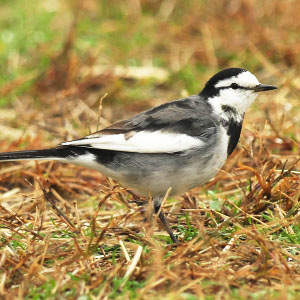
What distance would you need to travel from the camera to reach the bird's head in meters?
4.65

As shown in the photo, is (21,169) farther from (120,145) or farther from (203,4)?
(203,4)

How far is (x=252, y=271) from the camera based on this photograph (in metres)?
3.63

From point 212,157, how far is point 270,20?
4910mm

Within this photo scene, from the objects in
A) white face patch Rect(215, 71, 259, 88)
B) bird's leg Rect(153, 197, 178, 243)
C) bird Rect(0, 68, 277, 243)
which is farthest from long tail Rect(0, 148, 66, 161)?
white face patch Rect(215, 71, 259, 88)

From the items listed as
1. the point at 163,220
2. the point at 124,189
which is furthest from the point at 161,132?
the point at 163,220

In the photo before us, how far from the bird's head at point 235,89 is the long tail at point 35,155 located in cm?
113

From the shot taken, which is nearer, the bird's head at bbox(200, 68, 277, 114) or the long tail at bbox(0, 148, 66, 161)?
the long tail at bbox(0, 148, 66, 161)

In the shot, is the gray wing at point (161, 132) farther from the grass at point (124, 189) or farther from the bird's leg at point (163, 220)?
the bird's leg at point (163, 220)

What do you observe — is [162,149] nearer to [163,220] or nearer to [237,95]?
[163,220]

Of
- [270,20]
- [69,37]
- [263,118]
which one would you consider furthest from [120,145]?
[270,20]

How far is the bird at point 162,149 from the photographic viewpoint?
170 inches

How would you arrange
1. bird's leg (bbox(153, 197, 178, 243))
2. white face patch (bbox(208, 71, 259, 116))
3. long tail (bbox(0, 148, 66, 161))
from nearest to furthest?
bird's leg (bbox(153, 197, 178, 243)) < long tail (bbox(0, 148, 66, 161)) < white face patch (bbox(208, 71, 259, 116))

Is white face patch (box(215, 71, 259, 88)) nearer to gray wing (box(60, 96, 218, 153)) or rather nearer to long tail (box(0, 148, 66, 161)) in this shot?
gray wing (box(60, 96, 218, 153))

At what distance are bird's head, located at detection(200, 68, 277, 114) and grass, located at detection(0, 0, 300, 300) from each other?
337mm
